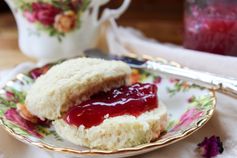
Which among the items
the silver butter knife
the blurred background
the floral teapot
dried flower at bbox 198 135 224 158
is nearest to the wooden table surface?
the blurred background

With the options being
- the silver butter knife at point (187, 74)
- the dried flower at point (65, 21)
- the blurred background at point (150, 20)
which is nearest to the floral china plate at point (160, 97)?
the silver butter knife at point (187, 74)

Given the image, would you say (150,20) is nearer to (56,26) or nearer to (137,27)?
(137,27)

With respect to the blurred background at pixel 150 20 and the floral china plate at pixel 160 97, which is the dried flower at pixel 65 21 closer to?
the floral china plate at pixel 160 97

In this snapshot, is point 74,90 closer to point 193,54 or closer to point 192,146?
point 192,146

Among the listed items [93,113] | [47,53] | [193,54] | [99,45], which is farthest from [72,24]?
[93,113]

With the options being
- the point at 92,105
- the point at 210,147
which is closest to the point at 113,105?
the point at 92,105
